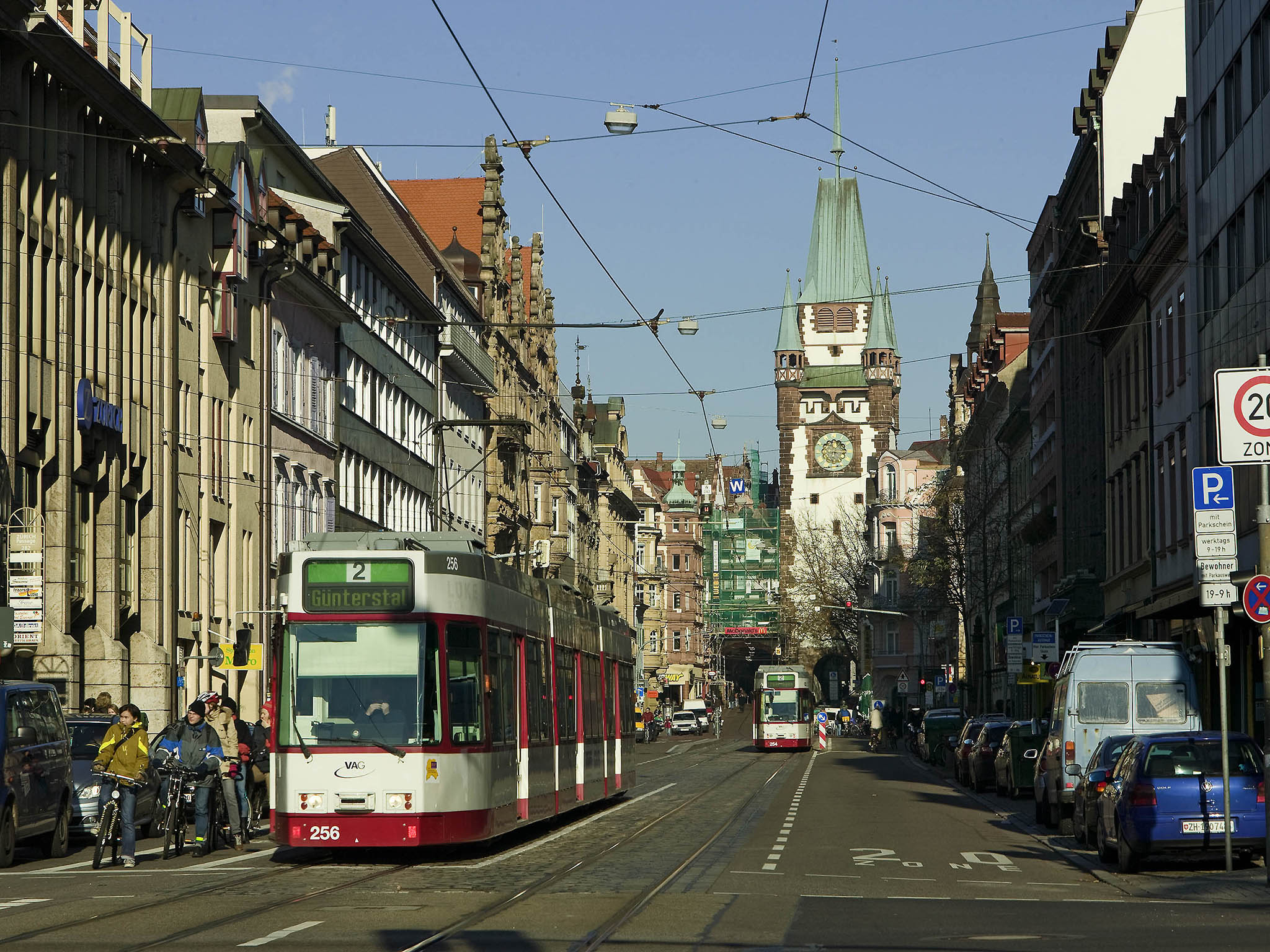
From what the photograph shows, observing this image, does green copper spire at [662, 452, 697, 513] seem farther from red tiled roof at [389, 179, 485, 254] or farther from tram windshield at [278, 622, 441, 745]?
tram windshield at [278, 622, 441, 745]

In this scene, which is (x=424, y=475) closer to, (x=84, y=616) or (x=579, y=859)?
(x=84, y=616)

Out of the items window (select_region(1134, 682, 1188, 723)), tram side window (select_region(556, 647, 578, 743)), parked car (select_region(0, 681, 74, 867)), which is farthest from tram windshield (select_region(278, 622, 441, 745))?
window (select_region(1134, 682, 1188, 723))

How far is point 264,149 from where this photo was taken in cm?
5244

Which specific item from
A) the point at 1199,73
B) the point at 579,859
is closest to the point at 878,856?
the point at 579,859

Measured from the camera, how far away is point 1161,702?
2822cm

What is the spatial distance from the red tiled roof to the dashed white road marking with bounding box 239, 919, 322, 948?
235 ft

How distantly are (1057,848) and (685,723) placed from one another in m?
93.3

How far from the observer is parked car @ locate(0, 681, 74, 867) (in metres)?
20.3

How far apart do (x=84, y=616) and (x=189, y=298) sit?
939 centimetres

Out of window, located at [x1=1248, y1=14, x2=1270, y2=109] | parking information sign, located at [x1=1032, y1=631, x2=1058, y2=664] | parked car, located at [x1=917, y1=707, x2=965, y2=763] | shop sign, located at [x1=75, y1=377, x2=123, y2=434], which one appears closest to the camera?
window, located at [x1=1248, y1=14, x2=1270, y2=109]

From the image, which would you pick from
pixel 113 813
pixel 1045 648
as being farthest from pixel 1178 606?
pixel 113 813

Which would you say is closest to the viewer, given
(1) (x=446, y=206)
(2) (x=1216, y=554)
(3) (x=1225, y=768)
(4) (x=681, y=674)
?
(3) (x=1225, y=768)

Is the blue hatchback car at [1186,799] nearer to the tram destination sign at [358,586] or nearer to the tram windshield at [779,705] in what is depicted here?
the tram destination sign at [358,586]

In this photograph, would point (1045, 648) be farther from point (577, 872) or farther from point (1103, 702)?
point (577, 872)
